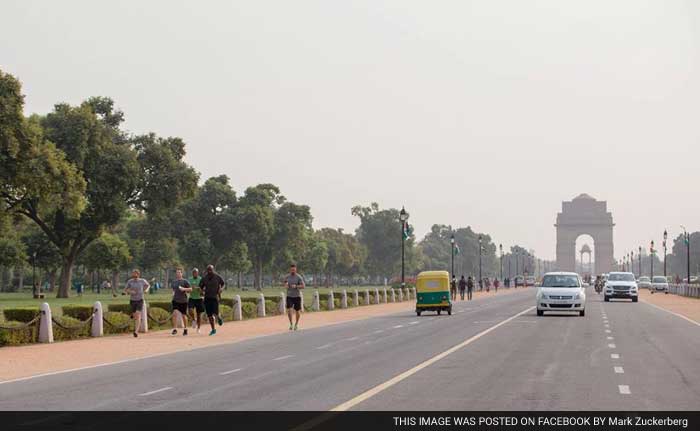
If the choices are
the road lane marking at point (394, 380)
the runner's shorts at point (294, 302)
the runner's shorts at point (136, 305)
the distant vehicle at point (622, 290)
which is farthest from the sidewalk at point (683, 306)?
the runner's shorts at point (136, 305)

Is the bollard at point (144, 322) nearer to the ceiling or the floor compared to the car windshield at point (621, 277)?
nearer to the floor

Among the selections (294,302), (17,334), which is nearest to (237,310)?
(294,302)

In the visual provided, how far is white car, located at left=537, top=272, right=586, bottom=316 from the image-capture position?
3825 centimetres

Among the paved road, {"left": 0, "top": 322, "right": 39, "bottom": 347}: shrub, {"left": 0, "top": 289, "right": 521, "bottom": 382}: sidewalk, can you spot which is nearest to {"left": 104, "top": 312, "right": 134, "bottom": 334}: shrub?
{"left": 0, "top": 289, "right": 521, "bottom": 382}: sidewalk

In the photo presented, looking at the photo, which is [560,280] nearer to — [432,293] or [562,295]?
[562,295]

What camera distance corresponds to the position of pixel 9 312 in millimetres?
27344

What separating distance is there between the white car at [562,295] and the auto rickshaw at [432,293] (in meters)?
4.70

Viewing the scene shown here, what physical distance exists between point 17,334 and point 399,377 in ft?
41.5

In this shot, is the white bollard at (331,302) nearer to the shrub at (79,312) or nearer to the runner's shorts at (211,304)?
the runner's shorts at (211,304)

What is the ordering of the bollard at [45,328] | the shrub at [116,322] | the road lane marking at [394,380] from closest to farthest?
the road lane marking at [394,380]
the bollard at [45,328]
the shrub at [116,322]

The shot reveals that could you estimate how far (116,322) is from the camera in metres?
29.6

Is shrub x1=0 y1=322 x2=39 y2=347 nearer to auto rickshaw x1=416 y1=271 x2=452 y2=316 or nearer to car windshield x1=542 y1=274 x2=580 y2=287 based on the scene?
auto rickshaw x1=416 y1=271 x2=452 y2=316

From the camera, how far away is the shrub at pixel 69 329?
87.2 feet
